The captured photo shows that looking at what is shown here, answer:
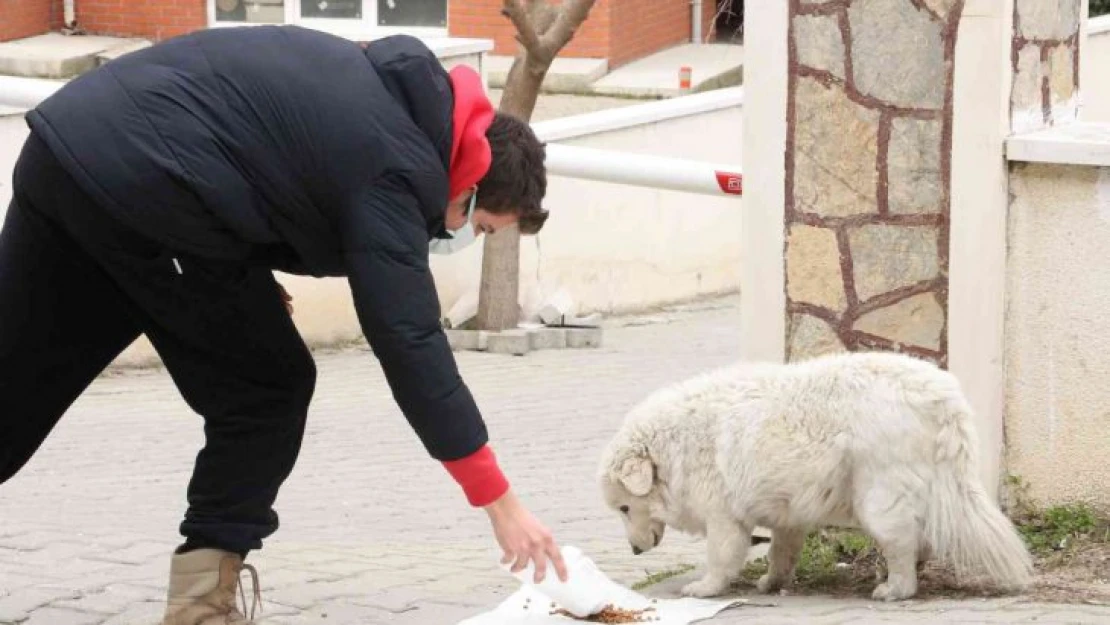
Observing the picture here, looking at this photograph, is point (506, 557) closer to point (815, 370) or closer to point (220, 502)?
point (220, 502)

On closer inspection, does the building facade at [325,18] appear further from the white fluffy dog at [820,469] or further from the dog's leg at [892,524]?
the dog's leg at [892,524]

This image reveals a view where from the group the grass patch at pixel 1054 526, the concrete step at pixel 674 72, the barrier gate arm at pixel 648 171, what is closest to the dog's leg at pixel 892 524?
the grass patch at pixel 1054 526

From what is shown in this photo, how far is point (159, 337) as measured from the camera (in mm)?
4730

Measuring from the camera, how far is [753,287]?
6258mm

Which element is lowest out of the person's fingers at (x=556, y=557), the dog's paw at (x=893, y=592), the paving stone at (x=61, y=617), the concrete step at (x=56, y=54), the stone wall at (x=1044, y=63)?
the paving stone at (x=61, y=617)

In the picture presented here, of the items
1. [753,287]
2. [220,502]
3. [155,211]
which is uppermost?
[155,211]

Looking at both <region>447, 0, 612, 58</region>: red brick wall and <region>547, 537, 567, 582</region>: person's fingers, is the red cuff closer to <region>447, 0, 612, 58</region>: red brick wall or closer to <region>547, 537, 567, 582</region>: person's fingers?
<region>547, 537, 567, 582</region>: person's fingers

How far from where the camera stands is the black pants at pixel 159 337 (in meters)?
4.44

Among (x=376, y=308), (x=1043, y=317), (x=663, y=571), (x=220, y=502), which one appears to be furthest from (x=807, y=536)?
(x=376, y=308)

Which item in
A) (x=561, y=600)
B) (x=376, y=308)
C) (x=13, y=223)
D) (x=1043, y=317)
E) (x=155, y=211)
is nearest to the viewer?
(x=376, y=308)

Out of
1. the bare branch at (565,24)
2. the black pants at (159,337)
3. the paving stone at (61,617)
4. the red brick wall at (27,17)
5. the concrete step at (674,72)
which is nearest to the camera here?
the black pants at (159,337)

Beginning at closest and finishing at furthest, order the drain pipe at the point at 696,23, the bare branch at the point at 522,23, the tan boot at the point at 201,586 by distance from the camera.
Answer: the tan boot at the point at 201,586 → the bare branch at the point at 522,23 → the drain pipe at the point at 696,23

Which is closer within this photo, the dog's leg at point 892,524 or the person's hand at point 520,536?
the person's hand at point 520,536

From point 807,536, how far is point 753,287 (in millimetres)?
839
